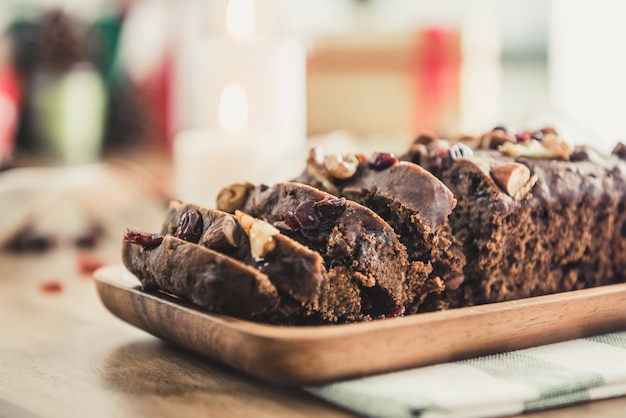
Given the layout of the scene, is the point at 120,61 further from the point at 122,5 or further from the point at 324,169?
the point at 324,169

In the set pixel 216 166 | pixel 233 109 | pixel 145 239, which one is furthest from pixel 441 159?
pixel 233 109

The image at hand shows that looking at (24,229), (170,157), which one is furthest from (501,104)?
(24,229)

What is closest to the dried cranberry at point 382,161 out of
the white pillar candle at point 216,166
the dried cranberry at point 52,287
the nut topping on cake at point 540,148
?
the nut topping on cake at point 540,148

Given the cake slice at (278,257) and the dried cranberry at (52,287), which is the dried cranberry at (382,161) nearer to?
the cake slice at (278,257)

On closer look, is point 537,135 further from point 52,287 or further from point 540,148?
point 52,287

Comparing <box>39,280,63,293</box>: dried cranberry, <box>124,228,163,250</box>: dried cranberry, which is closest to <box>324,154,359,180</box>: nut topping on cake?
<box>124,228,163,250</box>: dried cranberry
